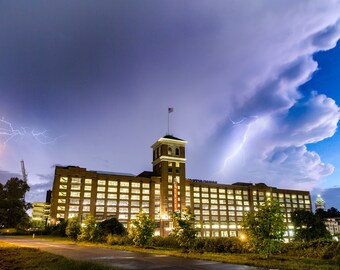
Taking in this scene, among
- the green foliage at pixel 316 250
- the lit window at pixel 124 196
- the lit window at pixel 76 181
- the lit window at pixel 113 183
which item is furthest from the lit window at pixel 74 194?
the green foliage at pixel 316 250

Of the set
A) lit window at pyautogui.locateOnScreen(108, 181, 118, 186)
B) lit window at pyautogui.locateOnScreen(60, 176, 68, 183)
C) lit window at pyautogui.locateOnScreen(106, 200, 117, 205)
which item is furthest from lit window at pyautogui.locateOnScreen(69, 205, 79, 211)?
lit window at pyautogui.locateOnScreen(108, 181, 118, 186)

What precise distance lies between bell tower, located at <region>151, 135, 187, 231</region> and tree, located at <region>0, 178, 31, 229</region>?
6385 centimetres

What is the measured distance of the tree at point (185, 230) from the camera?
35.3 metres

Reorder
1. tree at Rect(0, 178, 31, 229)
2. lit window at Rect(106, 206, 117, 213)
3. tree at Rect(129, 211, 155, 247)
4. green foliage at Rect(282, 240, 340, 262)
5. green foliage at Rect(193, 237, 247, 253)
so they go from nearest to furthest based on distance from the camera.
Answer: green foliage at Rect(282, 240, 340, 262) → green foliage at Rect(193, 237, 247, 253) → tree at Rect(129, 211, 155, 247) → tree at Rect(0, 178, 31, 229) → lit window at Rect(106, 206, 117, 213)

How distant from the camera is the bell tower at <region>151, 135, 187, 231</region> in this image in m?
153

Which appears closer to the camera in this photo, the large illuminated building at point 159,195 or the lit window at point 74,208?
the lit window at point 74,208

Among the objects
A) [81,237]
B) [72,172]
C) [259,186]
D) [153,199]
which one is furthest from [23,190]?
[259,186]

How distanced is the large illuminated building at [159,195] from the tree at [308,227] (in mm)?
17860

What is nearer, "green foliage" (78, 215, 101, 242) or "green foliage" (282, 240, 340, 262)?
"green foliage" (282, 240, 340, 262)

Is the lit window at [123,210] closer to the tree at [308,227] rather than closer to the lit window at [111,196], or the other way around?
the lit window at [111,196]

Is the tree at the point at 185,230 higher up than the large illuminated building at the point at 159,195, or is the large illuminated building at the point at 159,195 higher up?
the large illuminated building at the point at 159,195

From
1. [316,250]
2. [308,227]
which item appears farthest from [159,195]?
[316,250]

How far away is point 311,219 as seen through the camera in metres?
113

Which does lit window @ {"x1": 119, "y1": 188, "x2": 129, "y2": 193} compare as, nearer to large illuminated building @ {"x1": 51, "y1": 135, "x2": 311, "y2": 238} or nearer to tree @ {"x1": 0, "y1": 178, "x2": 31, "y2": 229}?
large illuminated building @ {"x1": 51, "y1": 135, "x2": 311, "y2": 238}
